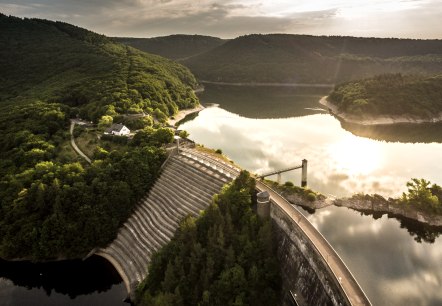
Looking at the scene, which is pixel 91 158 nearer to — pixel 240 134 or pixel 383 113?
pixel 240 134

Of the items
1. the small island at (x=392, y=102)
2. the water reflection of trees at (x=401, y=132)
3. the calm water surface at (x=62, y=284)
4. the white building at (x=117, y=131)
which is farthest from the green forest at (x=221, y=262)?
the small island at (x=392, y=102)

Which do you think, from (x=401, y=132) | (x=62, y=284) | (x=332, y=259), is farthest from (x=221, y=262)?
(x=401, y=132)

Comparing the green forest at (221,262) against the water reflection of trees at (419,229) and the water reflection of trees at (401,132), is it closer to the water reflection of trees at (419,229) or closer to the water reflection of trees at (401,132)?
the water reflection of trees at (419,229)

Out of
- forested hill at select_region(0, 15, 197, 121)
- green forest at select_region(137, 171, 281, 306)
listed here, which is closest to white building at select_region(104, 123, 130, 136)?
forested hill at select_region(0, 15, 197, 121)

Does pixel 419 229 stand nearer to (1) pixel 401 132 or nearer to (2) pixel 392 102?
(1) pixel 401 132

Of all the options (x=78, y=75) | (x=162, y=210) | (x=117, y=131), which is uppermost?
(x=78, y=75)

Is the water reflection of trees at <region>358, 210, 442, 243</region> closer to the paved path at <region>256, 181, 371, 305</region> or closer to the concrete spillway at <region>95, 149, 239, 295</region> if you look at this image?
the paved path at <region>256, 181, 371, 305</region>
